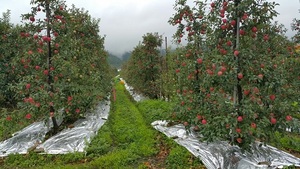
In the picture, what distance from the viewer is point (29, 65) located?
838 cm

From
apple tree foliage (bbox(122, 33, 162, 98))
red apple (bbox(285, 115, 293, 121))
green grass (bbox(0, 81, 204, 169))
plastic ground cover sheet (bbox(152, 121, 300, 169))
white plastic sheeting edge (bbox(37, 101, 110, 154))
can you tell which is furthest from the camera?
apple tree foliage (bbox(122, 33, 162, 98))

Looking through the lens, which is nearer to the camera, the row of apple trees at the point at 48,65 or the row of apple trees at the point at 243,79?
the row of apple trees at the point at 243,79

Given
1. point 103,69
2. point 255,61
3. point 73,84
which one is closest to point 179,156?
point 255,61

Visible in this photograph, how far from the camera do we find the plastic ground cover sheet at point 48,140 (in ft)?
25.1

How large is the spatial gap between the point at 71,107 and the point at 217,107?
18.4ft

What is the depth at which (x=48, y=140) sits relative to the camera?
8.06m

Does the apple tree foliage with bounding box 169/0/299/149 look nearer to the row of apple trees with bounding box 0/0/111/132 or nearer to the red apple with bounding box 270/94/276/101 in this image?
the red apple with bounding box 270/94/276/101

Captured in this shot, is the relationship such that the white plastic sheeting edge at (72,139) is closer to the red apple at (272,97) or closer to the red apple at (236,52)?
the red apple at (236,52)

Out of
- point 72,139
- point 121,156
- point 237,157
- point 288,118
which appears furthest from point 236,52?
point 72,139

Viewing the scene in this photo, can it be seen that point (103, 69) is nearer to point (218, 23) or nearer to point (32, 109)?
point (32, 109)

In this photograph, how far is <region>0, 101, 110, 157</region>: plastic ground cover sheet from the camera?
7645 mm

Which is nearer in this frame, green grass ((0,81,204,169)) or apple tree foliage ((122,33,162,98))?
green grass ((0,81,204,169))

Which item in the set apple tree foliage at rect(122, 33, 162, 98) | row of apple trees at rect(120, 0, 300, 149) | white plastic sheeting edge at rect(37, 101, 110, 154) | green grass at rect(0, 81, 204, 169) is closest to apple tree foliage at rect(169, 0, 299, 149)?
row of apple trees at rect(120, 0, 300, 149)

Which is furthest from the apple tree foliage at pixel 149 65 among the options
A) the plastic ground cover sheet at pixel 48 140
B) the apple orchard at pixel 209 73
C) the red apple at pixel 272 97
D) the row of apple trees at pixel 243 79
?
the red apple at pixel 272 97
